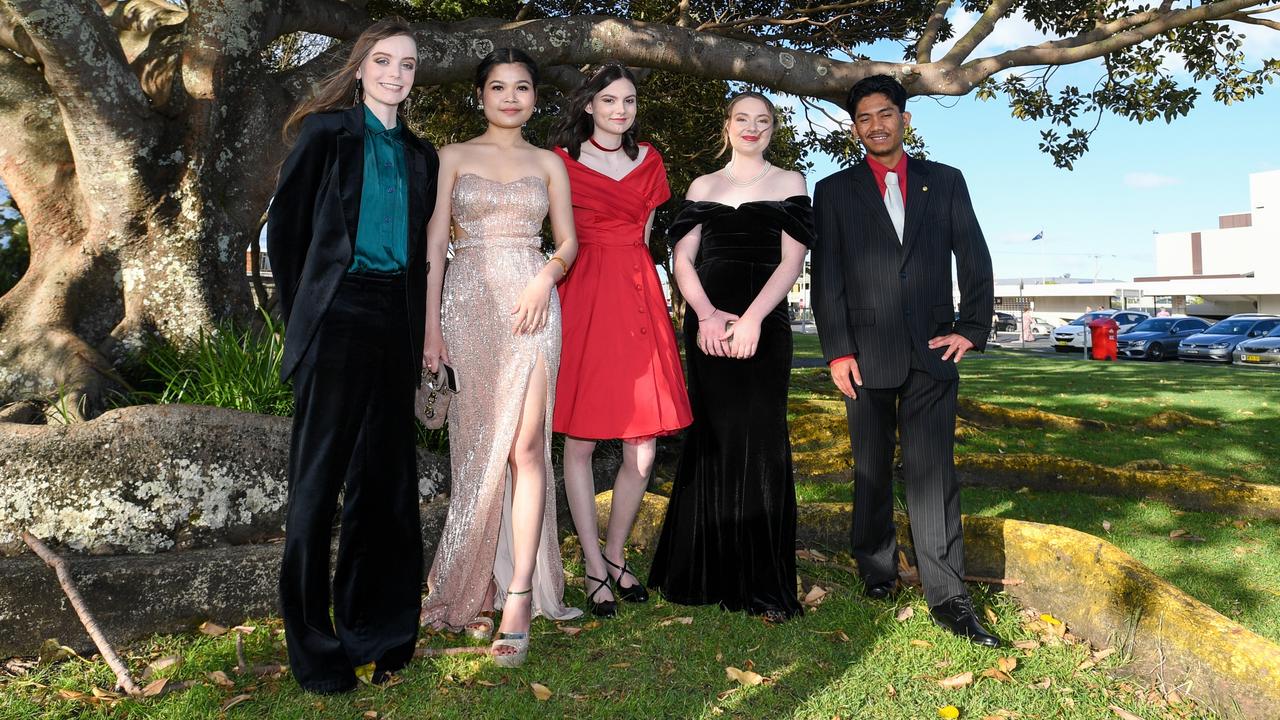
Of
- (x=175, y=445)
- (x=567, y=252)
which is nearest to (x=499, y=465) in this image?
(x=567, y=252)

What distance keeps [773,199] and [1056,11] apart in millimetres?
8694

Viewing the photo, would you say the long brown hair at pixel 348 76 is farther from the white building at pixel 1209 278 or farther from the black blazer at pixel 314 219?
the white building at pixel 1209 278

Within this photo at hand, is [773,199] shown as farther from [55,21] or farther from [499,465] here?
[55,21]

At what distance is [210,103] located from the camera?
20.1 ft

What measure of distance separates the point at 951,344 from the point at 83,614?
3.76 meters

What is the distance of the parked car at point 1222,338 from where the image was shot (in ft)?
88.8

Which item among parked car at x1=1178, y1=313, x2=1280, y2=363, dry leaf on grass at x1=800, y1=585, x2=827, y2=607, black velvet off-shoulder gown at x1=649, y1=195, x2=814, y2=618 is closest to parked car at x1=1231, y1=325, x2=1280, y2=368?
parked car at x1=1178, y1=313, x2=1280, y2=363

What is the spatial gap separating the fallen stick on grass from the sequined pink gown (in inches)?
48.7

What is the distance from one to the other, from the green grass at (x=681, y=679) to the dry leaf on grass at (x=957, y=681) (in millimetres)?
26

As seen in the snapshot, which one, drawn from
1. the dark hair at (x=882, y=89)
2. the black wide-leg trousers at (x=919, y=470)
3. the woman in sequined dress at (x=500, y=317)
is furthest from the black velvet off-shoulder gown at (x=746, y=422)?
the woman in sequined dress at (x=500, y=317)

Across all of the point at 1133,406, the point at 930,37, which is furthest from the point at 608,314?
the point at 1133,406

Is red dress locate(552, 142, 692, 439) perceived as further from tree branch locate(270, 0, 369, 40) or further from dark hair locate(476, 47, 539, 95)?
tree branch locate(270, 0, 369, 40)

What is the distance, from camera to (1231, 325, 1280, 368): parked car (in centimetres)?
2431

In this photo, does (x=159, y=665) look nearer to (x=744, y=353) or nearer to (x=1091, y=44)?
(x=744, y=353)
